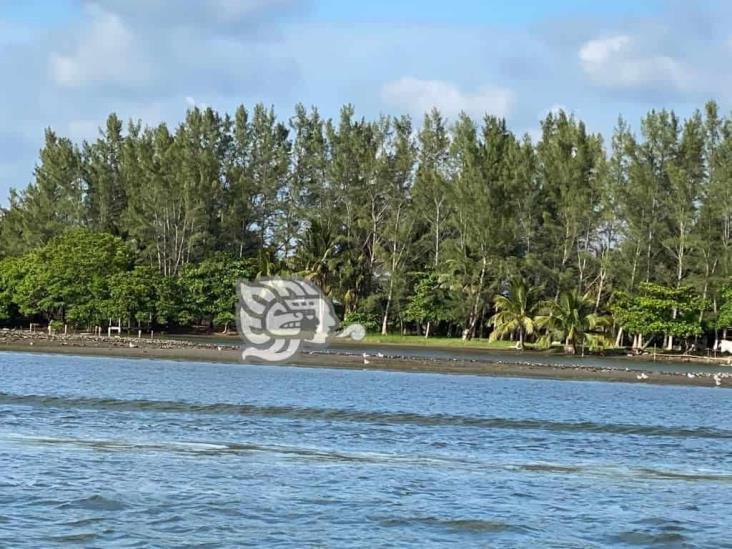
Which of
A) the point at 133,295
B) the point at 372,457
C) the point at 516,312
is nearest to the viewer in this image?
the point at 372,457

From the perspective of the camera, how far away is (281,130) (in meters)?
104

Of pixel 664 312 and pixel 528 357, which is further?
pixel 664 312

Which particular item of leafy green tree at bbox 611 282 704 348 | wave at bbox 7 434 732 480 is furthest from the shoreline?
wave at bbox 7 434 732 480

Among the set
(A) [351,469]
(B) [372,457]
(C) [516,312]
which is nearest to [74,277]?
(C) [516,312]

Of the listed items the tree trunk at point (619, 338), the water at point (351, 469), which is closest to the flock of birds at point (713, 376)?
the water at point (351, 469)

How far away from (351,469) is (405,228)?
6492cm

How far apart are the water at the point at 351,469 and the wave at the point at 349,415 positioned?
90 mm

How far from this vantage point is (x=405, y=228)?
288 ft

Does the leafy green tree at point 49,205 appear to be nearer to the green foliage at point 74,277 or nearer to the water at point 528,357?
the green foliage at point 74,277

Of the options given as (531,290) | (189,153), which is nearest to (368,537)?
(531,290)

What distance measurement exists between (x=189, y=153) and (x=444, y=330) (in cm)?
2725

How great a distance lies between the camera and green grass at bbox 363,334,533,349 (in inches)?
3196

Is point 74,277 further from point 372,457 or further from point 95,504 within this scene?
point 95,504

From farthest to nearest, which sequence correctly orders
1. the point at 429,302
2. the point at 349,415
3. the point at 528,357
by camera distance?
1. the point at 429,302
2. the point at 528,357
3. the point at 349,415
